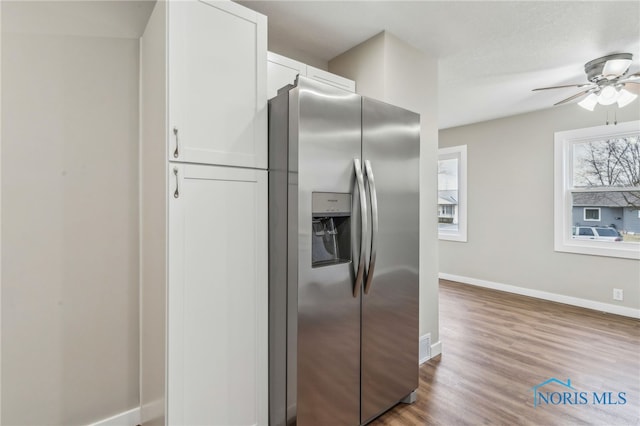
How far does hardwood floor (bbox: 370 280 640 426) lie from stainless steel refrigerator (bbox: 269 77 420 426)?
1.43 feet

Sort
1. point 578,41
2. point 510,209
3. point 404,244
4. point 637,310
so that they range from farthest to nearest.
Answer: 1. point 510,209
2. point 637,310
3. point 578,41
4. point 404,244

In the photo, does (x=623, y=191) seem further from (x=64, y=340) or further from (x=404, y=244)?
(x=64, y=340)

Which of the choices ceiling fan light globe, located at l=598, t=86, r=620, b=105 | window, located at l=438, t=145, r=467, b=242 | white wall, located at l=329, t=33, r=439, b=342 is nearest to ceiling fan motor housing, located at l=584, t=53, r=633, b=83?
ceiling fan light globe, located at l=598, t=86, r=620, b=105

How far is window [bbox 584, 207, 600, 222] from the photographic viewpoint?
406cm

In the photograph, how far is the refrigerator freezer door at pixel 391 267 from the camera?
6.06 feet

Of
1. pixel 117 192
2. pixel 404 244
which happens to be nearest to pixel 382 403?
pixel 404 244

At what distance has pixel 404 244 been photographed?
6.69 feet

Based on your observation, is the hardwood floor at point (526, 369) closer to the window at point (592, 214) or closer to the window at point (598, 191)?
the window at point (598, 191)

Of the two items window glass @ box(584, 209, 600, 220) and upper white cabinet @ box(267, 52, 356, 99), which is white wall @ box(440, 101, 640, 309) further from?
upper white cabinet @ box(267, 52, 356, 99)

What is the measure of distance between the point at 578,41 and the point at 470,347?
2685mm

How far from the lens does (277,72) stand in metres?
2.09

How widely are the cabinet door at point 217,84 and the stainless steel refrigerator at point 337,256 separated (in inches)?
5.9

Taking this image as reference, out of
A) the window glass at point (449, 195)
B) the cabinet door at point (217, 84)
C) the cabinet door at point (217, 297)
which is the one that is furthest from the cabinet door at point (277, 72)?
the window glass at point (449, 195)

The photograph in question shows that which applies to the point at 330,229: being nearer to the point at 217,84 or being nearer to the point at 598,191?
the point at 217,84
